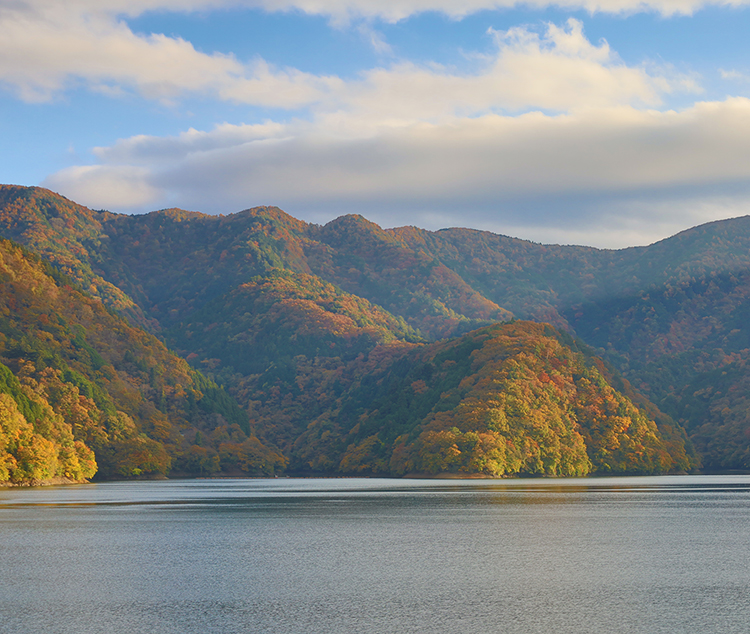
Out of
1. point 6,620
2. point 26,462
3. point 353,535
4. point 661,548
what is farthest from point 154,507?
point 6,620

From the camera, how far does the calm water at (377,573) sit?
37.1m

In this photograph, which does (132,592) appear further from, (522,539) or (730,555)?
(730,555)

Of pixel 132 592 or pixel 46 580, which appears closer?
pixel 132 592

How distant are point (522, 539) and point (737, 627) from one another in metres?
31.3

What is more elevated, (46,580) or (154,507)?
(46,580)

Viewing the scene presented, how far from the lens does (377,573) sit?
49.7m

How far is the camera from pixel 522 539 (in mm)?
66312

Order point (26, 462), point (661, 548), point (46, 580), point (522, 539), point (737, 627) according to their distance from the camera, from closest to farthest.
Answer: point (737, 627) < point (46, 580) < point (661, 548) < point (522, 539) < point (26, 462)

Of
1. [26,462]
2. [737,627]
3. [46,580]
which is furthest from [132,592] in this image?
[26,462]

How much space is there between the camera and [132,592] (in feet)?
144

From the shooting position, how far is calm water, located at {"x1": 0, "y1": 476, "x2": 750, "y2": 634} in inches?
1462

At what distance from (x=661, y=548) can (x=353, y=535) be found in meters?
23.0

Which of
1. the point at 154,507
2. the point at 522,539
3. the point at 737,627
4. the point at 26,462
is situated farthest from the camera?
the point at 26,462

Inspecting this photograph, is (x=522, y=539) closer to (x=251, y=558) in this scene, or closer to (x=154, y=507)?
(x=251, y=558)
